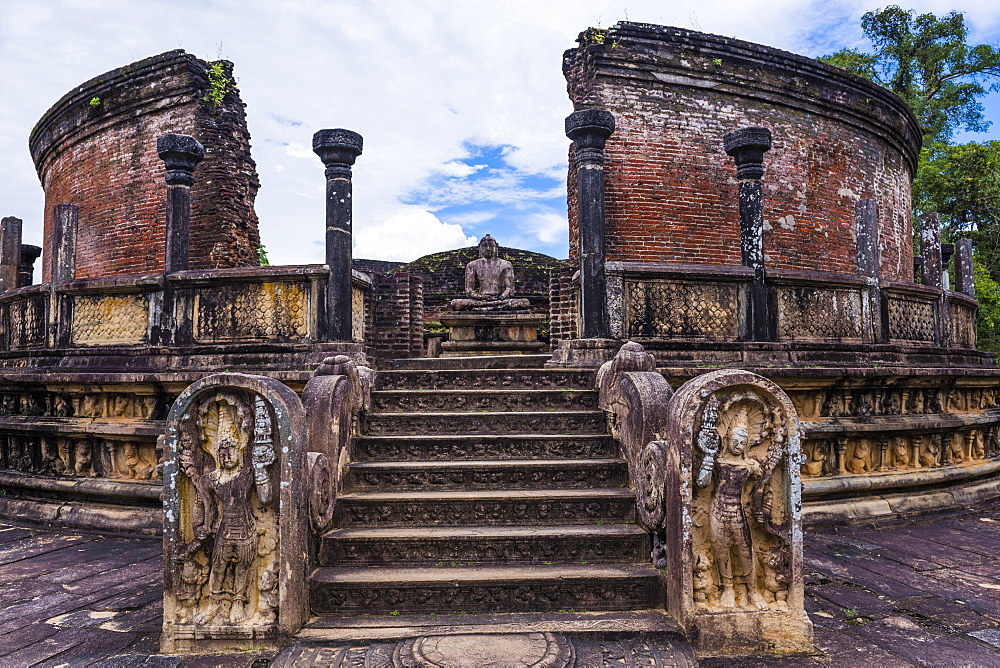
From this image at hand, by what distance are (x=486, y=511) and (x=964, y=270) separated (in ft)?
35.1

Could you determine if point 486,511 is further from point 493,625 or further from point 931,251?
point 931,251

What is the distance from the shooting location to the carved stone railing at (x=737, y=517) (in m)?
3.19

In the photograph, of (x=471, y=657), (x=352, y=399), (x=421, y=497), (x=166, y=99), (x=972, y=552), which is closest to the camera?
(x=471, y=657)

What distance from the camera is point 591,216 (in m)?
6.51

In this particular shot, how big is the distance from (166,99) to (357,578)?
10.7m

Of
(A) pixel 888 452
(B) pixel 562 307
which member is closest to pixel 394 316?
(B) pixel 562 307

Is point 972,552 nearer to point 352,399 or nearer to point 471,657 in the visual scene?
point 471,657

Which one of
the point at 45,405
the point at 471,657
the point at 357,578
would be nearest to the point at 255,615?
the point at 357,578

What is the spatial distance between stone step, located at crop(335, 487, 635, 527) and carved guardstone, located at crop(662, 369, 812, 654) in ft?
2.48

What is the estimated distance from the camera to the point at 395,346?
9297mm

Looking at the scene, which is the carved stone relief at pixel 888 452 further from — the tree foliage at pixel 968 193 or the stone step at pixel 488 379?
the tree foliage at pixel 968 193

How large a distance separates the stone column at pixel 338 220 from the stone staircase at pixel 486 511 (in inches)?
40.6

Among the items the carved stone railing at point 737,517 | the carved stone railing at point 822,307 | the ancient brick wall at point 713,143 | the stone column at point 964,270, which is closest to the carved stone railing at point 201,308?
the carved stone railing at point 737,517

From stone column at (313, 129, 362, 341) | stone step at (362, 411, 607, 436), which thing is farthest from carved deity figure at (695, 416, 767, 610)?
stone column at (313, 129, 362, 341)
